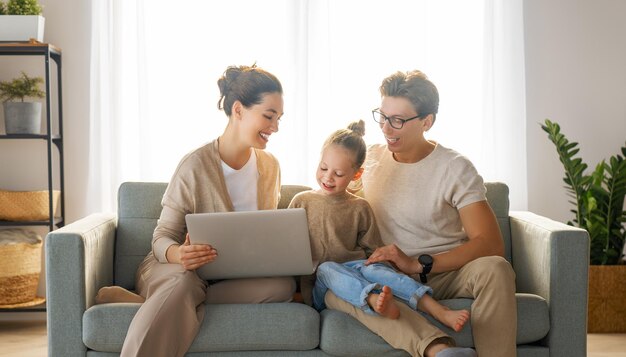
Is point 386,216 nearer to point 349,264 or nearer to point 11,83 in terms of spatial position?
point 349,264

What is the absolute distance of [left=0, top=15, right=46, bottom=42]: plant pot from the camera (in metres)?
4.23

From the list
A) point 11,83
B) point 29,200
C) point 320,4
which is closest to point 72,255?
point 29,200

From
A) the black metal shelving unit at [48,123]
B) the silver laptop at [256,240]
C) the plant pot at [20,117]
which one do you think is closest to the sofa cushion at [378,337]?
the silver laptop at [256,240]

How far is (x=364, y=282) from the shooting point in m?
2.87

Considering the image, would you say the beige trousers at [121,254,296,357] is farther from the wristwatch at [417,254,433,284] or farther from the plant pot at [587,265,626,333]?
the plant pot at [587,265,626,333]

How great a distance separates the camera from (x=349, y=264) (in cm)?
304

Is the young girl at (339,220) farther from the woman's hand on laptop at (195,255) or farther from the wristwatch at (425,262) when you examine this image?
the woman's hand on laptop at (195,255)

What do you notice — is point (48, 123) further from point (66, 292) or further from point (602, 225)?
point (602, 225)

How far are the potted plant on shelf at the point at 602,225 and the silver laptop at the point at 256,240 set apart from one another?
188 cm

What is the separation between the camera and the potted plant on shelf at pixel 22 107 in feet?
14.0

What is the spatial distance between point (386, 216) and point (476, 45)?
1.63 metres

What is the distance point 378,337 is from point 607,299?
195 centimetres

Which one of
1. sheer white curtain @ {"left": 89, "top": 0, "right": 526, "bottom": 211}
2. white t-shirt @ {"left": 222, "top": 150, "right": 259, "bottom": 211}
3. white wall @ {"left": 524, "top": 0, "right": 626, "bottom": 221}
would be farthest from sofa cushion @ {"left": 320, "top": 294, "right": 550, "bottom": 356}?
white wall @ {"left": 524, "top": 0, "right": 626, "bottom": 221}

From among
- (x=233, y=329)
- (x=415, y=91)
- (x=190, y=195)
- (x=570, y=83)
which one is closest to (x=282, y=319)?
(x=233, y=329)
